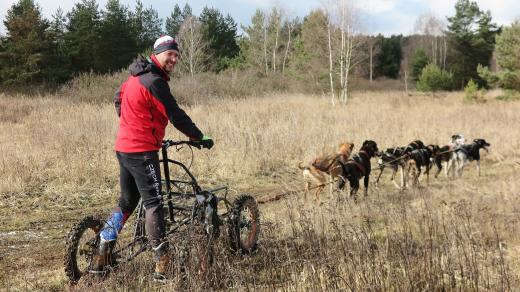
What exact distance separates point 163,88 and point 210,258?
1195 millimetres

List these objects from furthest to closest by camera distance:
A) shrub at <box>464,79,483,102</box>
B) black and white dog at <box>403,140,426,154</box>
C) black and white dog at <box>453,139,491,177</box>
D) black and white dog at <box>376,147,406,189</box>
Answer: shrub at <box>464,79,483,102</box> → black and white dog at <box>453,139,491,177</box> → black and white dog at <box>403,140,426,154</box> → black and white dog at <box>376,147,406,189</box>

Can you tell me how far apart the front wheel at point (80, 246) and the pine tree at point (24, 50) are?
28658mm

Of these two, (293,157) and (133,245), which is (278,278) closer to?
(133,245)

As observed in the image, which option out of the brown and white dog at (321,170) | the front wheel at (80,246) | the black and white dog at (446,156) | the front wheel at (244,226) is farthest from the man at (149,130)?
the black and white dog at (446,156)

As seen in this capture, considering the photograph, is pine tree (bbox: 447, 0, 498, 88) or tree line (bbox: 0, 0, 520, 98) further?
pine tree (bbox: 447, 0, 498, 88)

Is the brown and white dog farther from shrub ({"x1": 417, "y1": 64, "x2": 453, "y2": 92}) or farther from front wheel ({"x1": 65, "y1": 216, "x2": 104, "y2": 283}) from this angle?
shrub ({"x1": 417, "y1": 64, "x2": 453, "y2": 92})

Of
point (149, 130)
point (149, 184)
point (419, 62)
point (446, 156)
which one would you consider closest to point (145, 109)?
point (149, 130)

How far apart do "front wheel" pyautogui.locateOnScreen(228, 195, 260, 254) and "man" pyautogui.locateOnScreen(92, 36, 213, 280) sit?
2.57ft

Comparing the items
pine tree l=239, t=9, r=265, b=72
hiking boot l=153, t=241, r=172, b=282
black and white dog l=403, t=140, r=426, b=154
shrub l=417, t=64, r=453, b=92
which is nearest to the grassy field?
hiking boot l=153, t=241, r=172, b=282

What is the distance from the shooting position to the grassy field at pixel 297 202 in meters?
2.97

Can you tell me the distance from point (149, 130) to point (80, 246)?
1067 millimetres

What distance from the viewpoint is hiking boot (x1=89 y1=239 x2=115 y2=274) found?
3.37 meters

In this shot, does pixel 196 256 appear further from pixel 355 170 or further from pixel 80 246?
pixel 355 170

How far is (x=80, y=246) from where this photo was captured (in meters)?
3.48
